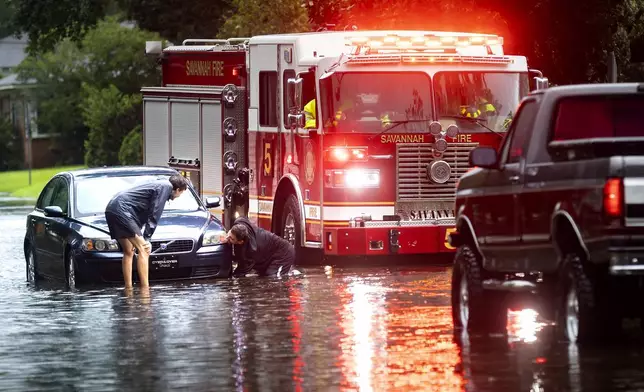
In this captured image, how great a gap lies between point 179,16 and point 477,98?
31.0m

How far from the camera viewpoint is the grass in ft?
208

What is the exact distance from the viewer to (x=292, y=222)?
24359 mm

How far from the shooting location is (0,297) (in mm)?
21047

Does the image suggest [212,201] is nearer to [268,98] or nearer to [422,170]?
[422,170]

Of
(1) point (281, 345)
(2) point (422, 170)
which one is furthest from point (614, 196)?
(2) point (422, 170)

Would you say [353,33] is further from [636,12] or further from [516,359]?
[516,359]

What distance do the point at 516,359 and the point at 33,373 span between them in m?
3.38

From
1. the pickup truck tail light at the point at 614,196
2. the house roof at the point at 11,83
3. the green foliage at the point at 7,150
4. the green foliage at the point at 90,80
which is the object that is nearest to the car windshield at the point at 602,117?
the pickup truck tail light at the point at 614,196

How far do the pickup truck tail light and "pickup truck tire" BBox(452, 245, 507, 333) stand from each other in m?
2.58

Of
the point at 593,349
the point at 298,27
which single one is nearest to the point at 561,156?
the point at 593,349

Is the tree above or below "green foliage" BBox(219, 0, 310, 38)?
above

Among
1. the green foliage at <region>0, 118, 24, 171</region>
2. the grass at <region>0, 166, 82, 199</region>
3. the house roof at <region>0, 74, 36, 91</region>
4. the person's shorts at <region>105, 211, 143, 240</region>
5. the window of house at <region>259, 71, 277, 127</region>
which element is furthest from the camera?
the house roof at <region>0, 74, 36, 91</region>

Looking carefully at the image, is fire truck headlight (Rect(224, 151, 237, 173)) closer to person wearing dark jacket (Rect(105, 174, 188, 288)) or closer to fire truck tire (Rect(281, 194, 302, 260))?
fire truck tire (Rect(281, 194, 302, 260))

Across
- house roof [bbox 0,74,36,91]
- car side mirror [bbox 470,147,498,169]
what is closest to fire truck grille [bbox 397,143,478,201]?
car side mirror [bbox 470,147,498,169]
